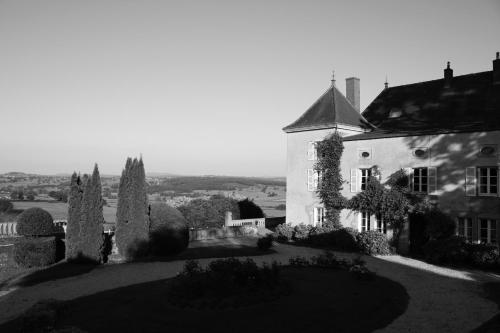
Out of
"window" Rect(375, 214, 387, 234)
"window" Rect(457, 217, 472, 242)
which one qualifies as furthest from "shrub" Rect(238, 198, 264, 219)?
"window" Rect(457, 217, 472, 242)

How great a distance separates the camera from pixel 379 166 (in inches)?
970

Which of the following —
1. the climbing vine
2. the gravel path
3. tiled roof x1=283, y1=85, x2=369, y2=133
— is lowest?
the gravel path

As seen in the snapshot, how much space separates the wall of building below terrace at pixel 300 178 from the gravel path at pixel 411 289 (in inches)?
272

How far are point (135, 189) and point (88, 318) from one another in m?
10.6

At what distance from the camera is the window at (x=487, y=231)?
2045 cm

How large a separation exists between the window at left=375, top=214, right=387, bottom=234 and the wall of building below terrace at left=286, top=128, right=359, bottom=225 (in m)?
3.91

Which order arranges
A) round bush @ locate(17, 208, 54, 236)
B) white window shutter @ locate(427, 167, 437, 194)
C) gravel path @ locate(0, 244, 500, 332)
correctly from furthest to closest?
white window shutter @ locate(427, 167, 437, 194), round bush @ locate(17, 208, 54, 236), gravel path @ locate(0, 244, 500, 332)

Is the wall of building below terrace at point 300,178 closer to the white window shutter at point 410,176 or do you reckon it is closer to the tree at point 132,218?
the white window shutter at point 410,176

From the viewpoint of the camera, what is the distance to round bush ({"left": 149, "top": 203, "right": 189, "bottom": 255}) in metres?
20.3

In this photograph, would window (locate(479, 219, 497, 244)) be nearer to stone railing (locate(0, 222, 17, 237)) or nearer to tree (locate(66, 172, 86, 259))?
tree (locate(66, 172, 86, 259))

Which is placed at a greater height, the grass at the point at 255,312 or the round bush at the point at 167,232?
the round bush at the point at 167,232

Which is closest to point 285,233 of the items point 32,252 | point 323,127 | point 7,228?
point 323,127

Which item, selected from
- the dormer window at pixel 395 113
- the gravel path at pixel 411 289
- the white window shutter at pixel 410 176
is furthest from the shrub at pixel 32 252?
the dormer window at pixel 395 113

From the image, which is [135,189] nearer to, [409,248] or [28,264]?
[28,264]
